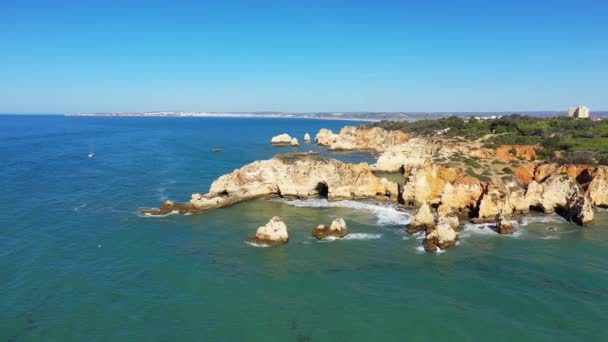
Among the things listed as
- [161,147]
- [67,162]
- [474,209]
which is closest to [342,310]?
[474,209]

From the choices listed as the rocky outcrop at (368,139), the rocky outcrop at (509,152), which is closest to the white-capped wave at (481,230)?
the rocky outcrop at (509,152)

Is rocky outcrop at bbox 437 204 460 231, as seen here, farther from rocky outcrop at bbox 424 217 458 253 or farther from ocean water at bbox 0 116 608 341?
rocky outcrop at bbox 424 217 458 253

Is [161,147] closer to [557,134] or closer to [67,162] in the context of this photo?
[67,162]

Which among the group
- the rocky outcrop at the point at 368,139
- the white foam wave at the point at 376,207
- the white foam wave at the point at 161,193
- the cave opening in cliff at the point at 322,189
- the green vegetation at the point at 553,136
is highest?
the green vegetation at the point at 553,136

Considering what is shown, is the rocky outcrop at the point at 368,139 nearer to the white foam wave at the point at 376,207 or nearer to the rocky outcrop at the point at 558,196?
the white foam wave at the point at 376,207

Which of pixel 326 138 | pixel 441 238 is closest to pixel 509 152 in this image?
pixel 441 238

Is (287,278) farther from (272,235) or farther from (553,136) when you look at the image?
(553,136)
